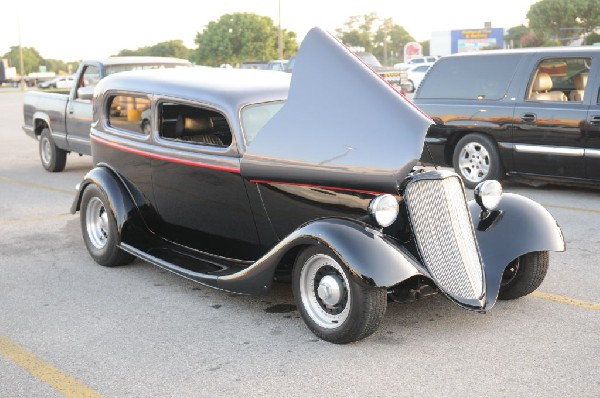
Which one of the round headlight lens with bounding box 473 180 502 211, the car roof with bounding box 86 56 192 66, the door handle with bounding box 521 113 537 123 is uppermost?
the car roof with bounding box 86 56 192 66

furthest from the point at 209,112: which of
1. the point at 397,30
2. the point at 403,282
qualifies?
the point at 397,30

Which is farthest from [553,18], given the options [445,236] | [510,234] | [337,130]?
[445,236]

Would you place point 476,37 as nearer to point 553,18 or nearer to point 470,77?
point 553,18

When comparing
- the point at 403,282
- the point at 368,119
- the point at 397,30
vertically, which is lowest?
the point at 403,282

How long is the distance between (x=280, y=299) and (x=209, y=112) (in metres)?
1.53

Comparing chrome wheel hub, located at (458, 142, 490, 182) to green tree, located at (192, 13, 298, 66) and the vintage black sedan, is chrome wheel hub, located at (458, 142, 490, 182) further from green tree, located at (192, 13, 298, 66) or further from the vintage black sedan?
green tree, located at (192, 13, 298, 66)

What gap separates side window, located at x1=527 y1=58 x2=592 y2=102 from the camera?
9.54 meters

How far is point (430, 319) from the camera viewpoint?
16.5ft

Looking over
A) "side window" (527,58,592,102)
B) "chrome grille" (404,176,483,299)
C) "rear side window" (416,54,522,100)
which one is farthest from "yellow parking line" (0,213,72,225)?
"side window" (527,58,592,102)

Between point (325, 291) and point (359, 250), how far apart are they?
0.41 m

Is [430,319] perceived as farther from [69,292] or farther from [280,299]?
[69,292]

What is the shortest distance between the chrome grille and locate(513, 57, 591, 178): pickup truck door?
192 inches

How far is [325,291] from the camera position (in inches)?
184

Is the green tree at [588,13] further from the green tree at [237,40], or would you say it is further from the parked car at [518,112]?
the parked car at [518,112]
